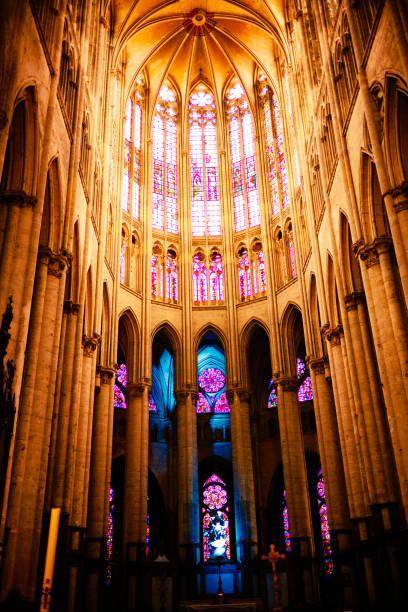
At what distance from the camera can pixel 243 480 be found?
23859 mm

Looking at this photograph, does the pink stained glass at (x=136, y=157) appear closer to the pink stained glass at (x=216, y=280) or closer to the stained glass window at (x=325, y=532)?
the pink stained glass at (x=216, y=280)

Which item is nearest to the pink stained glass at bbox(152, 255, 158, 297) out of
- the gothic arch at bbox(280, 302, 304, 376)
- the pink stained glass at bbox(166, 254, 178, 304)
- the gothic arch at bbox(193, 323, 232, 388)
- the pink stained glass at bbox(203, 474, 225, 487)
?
the pink stained glass at bbox(166, 254, 178, 304)

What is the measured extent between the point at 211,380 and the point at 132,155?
12.3 m

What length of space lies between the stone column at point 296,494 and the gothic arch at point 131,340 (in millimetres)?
5918

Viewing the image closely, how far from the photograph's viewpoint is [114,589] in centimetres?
2227

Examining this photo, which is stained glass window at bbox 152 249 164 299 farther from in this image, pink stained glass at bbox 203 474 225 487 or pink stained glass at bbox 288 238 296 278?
pink stained glass at bbox 203 474 225 487

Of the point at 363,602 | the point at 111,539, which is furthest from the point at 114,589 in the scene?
the point at 363,602

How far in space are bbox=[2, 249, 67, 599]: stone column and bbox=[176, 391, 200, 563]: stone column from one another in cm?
1141

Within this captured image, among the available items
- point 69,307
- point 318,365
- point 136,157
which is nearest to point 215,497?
point 318,365

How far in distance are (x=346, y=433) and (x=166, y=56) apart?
71.4 ft

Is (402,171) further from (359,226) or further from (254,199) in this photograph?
(254,199)

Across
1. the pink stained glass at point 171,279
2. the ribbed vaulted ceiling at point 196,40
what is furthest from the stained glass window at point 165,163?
the pink stained glass at point 171,279

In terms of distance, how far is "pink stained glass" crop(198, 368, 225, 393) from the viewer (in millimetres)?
31494

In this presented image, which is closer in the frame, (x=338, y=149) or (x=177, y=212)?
(x=338, y=149)
